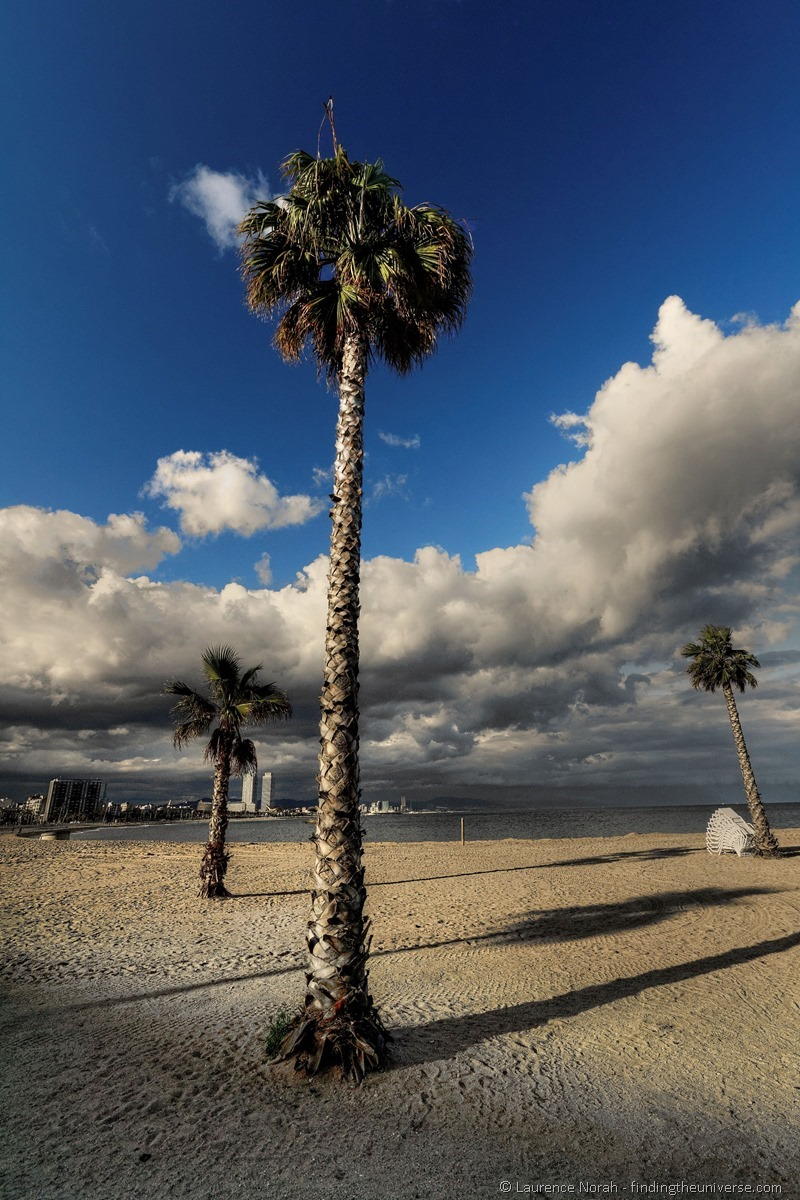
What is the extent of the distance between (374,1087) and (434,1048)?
48.1 inches

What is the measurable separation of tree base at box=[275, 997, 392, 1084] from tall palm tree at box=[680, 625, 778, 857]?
28.0 metres

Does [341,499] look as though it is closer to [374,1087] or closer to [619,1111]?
[374,1087]

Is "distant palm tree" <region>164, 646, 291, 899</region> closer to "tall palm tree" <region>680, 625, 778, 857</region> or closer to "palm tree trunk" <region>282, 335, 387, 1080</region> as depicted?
"palm tree trunk" <region>282, 335, 387, 1080</region>

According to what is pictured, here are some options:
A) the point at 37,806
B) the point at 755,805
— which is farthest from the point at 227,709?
the point at 37,806

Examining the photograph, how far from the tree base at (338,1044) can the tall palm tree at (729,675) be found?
28.0 m

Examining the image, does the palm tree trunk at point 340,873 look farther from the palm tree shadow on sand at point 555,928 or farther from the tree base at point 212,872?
the tree base at point 212,872

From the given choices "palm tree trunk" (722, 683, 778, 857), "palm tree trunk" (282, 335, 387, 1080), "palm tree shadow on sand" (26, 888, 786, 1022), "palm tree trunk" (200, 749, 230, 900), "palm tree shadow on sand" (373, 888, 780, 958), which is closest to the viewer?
"palm tree trunk" (282, 335, 387, 1080)

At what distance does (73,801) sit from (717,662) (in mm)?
160090

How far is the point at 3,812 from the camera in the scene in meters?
97.2

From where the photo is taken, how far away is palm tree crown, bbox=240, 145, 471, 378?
855cm

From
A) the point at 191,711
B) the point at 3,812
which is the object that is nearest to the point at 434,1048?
the point at 191,711

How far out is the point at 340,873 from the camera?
20.1 ft

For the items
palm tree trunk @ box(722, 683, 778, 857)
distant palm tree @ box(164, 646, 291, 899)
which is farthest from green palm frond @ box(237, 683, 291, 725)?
palm tree trunk @ box(722, 683, 778, 857)

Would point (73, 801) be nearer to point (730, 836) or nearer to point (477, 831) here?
point (477, 831)
